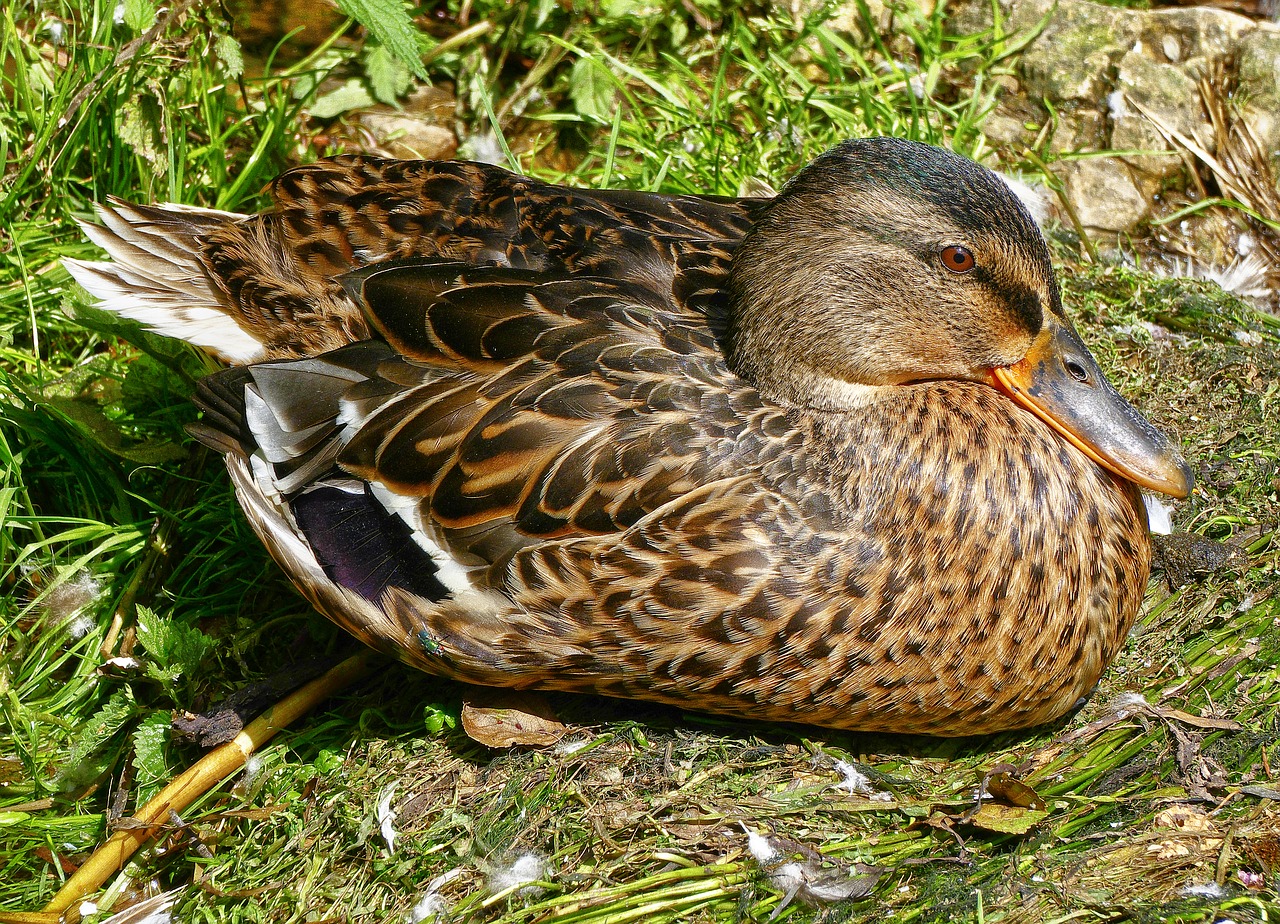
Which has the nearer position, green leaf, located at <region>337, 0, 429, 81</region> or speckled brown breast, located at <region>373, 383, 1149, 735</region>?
speckled brown breast, located at <region>373, 383, 1149, 735</region>

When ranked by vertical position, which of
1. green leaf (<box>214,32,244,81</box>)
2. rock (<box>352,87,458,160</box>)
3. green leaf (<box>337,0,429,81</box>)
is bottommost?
rock (<box>352,87,458,160</box>)

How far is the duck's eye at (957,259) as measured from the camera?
9.36ft

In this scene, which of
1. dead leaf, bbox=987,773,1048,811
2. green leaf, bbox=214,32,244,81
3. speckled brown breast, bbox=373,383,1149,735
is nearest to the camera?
speckled brown breast, bbox=373,383,1149,735

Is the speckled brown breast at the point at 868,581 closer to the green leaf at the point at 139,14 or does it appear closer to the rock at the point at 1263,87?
the green leaf at the point at 139,14

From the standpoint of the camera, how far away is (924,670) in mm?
2887

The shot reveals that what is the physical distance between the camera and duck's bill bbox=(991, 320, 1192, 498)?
298cm

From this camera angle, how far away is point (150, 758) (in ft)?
11.2

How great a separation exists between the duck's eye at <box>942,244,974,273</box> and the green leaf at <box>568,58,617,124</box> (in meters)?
2.34

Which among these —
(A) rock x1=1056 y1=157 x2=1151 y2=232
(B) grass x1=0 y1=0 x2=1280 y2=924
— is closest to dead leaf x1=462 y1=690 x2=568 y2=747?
(B) grass x1=0 y1=0 x2=1280 y2=924

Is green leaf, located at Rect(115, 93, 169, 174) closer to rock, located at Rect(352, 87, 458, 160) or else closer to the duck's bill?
rock, located at Rect(352, 87, 458, 160)

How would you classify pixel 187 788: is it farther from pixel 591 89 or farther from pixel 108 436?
pixel 591 89

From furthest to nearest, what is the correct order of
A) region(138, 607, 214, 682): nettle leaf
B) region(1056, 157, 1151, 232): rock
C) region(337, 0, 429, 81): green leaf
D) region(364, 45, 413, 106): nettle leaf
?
1. region(364, 45, 413, 106): nettle leaf
2. region(1056, 157, 1151, 232): rock
3. region(337, 0, 429, 81): green leaf
4. region(138, 607, 214, 682): nettle leaf

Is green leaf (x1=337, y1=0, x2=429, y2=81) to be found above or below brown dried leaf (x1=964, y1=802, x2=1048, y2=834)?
above

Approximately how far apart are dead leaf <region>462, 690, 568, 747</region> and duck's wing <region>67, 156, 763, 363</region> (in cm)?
103
